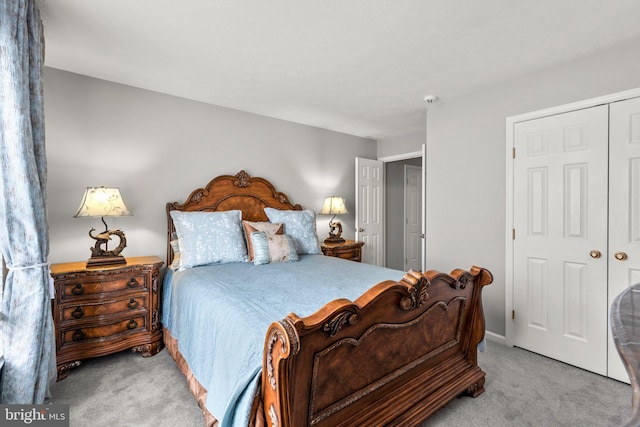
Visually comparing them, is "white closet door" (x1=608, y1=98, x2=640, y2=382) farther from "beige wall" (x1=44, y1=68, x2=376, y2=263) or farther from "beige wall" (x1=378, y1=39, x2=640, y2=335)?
"beige wall" (x1=44, y1=68, x2=376, y2=263)

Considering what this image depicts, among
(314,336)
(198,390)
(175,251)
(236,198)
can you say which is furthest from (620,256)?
(175,251)

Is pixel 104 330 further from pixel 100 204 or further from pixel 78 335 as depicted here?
pixel 100 204

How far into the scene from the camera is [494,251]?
2934 mm

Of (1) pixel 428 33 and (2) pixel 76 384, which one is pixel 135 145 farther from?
(1) pixel 428 33

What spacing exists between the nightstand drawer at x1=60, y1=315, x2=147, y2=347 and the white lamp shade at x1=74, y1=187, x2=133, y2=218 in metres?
0.87

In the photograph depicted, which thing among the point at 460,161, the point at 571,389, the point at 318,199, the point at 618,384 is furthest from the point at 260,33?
the point at 618,384

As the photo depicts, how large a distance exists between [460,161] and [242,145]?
244 centimetres

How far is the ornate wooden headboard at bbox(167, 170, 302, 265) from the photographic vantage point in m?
3.21

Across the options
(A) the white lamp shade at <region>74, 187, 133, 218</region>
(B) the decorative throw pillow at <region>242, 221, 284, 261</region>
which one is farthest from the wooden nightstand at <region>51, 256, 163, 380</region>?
(B) the decorative throw pillow at <region>242, 221, 284, 261</region>

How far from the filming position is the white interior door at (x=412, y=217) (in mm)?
5770

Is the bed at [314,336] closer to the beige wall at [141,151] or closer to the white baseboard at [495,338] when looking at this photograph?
the beige wall at [141,151]

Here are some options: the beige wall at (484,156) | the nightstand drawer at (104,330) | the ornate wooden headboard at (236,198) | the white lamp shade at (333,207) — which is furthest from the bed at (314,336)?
the white lamp shade at (333,207)

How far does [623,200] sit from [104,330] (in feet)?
13.3

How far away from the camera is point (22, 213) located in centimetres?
171
